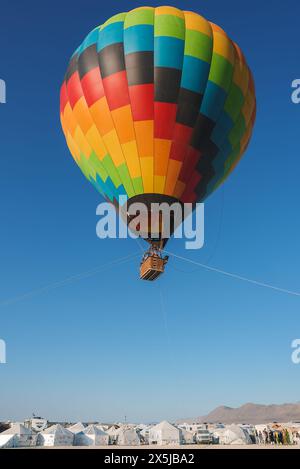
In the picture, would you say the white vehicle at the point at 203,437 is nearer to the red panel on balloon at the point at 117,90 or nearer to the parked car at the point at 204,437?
the parked car at the point at 204,437

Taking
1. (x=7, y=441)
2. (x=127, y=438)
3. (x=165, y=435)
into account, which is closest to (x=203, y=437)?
(x=165, y=435)

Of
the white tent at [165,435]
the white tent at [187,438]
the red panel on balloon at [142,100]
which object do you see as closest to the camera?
the red panel on balloon at [142,100]

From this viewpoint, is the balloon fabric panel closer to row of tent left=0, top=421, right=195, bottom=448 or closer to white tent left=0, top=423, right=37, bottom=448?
row of tent left=0, top=421, right=195, bottom=448

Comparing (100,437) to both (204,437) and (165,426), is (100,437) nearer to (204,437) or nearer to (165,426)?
(165,426)

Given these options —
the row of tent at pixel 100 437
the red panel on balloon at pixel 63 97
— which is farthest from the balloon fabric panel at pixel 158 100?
the row of tent at pixel 100 437

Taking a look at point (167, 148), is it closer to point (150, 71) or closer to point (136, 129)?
point (136, 129)
